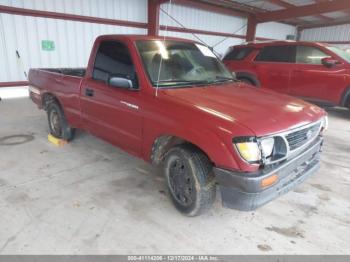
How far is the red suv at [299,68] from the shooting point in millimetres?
6215

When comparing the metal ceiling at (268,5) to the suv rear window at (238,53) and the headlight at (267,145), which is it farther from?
the headlight at (267,145)

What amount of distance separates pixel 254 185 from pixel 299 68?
5.62 m

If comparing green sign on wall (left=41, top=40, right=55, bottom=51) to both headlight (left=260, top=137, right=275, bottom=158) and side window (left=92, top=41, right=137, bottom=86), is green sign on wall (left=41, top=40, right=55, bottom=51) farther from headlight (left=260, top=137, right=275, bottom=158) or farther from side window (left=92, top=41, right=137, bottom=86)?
headlight (left=260, top=137, right=275, bottom=158)

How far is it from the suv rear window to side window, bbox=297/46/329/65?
1262mm

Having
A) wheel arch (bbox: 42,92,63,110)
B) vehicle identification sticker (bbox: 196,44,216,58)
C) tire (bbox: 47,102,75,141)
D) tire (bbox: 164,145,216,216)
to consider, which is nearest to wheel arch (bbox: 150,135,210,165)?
tire (bbox: 164,145,216,216)

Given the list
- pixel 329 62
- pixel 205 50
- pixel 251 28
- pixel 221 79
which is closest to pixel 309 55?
pixel 329 62

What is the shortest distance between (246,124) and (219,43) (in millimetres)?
13381

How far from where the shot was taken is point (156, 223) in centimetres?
248

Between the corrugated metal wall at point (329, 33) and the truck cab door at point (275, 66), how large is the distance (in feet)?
47.6

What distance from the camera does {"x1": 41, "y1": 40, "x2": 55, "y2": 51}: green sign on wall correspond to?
8.67 m

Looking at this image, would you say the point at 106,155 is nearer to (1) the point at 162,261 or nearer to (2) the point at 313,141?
(1) the point at 162,261

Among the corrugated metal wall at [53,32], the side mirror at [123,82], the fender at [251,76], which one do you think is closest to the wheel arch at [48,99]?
the side mirror at [123,82]

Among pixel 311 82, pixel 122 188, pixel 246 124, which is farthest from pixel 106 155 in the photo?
pixel 311 82

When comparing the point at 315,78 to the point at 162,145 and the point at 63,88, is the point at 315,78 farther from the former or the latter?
the point at 63,88
